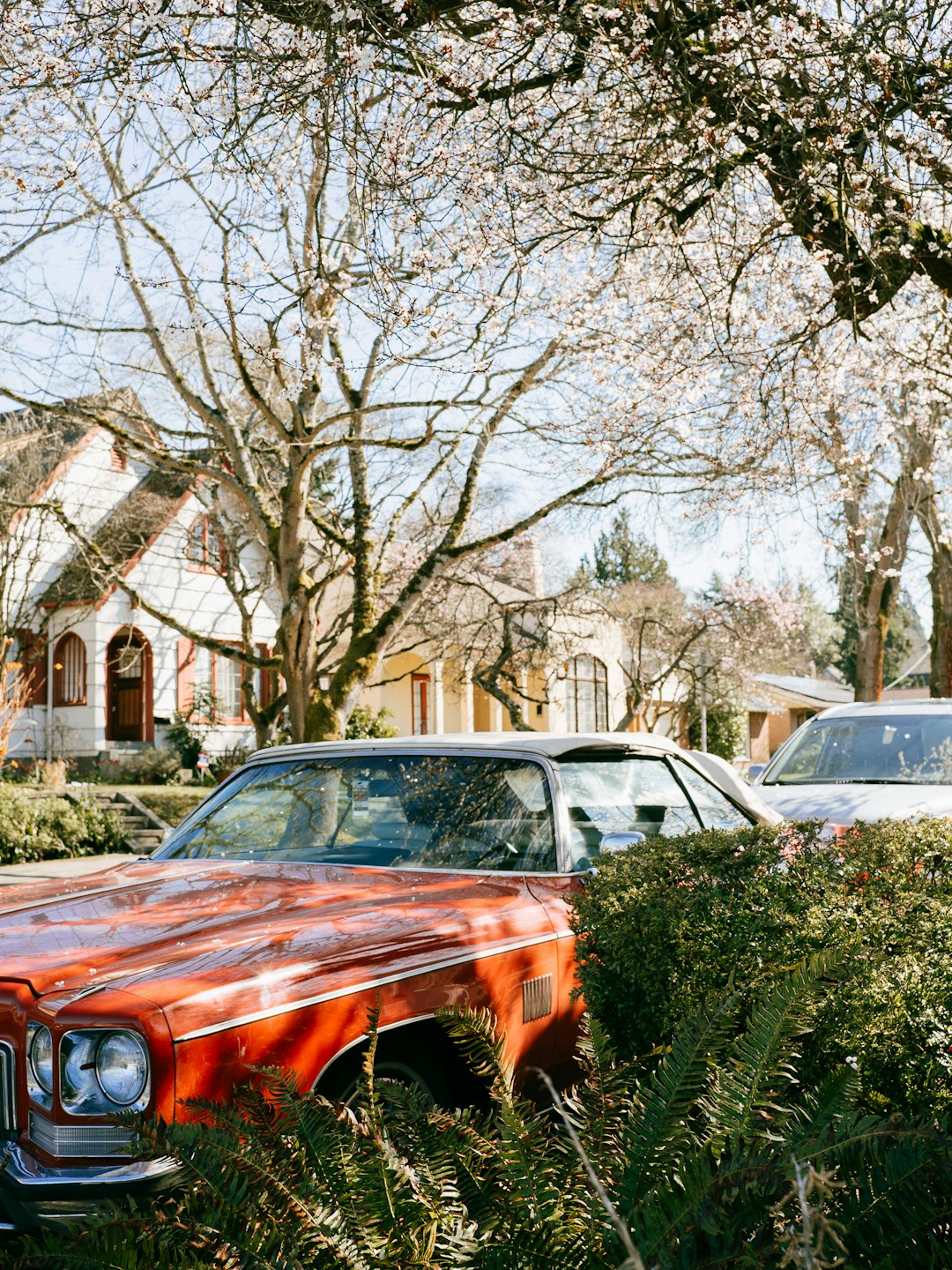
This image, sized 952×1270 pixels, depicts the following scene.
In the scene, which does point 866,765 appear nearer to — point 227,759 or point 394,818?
point 394,818

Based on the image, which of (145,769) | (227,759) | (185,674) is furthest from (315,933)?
(185,674)

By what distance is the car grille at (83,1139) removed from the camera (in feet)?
9.25

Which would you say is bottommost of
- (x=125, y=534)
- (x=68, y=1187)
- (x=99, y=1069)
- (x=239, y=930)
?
(x=68, y=1187)

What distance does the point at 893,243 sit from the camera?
6871mm

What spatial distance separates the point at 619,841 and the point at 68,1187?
230 centimetres

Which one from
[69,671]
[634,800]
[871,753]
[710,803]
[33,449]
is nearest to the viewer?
[634,800]

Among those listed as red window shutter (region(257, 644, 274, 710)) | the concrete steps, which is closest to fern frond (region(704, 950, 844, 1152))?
the concrete steps

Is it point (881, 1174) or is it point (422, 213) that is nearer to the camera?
point (881, 1174)

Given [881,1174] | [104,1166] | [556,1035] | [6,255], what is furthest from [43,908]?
[6,255]

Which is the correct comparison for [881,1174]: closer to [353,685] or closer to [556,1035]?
[556,1035]

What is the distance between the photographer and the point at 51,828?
15047mm

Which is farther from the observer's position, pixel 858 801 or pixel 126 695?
pixel 126 695

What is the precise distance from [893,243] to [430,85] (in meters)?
2.92

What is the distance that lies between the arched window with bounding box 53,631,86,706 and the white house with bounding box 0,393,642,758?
0.03 meters
